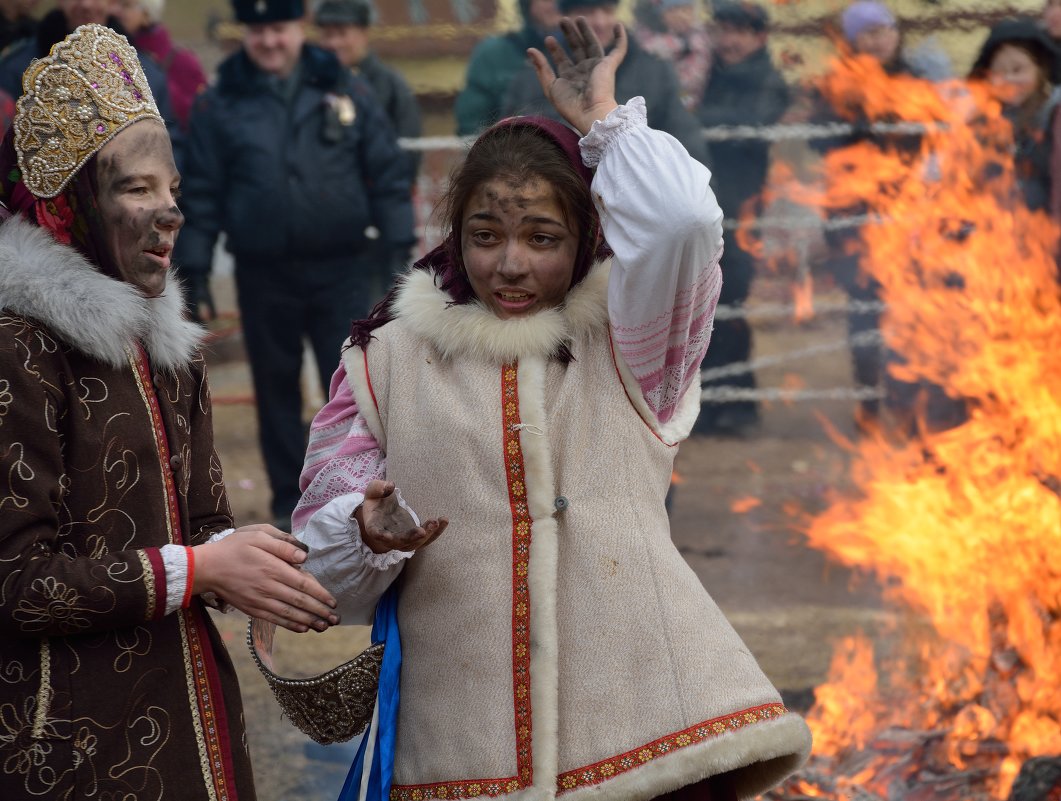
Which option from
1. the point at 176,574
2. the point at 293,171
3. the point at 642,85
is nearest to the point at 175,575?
the point at 176,574

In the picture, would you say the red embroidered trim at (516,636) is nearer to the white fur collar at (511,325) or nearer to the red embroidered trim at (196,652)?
the white fur collar at (511,325)

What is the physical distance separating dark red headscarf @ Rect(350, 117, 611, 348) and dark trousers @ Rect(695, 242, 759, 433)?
252 inches

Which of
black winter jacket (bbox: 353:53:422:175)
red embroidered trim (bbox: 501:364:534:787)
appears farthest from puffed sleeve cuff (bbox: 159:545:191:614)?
black winter jacket (bbox: 353:53:422:175)

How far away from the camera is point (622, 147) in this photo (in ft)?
9.23

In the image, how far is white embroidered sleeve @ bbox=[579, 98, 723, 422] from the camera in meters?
2.71

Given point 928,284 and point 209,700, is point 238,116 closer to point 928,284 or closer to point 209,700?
point 928,284

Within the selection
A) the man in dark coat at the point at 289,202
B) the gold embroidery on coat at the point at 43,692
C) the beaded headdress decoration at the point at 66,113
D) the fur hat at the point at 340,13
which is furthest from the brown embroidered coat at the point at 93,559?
the fur hat at the point at 340,13

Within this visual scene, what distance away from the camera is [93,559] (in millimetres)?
2465

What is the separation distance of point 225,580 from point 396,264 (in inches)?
224

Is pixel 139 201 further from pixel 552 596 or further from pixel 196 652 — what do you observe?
pixel 552 596

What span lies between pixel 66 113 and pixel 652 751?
1.65 meters

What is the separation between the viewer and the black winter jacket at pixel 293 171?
304 inches

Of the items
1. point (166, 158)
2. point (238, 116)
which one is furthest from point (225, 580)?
point (238, 116)

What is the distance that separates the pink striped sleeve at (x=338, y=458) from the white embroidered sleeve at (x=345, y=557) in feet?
0.28
